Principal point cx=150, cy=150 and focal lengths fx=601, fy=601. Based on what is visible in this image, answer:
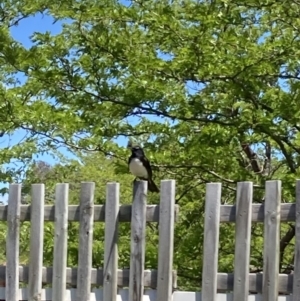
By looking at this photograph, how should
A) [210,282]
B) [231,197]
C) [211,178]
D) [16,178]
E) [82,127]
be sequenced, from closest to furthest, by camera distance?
[210,282], [82,127], [211,178], [231,197], [16,178]

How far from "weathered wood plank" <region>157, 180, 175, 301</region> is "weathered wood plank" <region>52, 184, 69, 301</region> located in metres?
0.60

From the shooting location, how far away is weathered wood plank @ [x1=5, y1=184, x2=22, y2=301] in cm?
374

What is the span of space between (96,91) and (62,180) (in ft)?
9.82

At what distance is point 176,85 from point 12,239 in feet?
7.56

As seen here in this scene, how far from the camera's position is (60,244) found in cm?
362

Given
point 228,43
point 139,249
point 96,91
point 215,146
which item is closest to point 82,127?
point 96,91

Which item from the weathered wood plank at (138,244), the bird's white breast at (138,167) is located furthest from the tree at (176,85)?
the weathered wood plank at (138,244)

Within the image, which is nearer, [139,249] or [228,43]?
[139,249]

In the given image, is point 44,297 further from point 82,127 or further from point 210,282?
point 82,127

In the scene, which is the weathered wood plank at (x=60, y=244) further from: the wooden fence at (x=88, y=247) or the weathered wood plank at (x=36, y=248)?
the weathered wood plank at (x=36, y=248)

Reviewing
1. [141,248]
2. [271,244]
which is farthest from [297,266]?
[141,248]

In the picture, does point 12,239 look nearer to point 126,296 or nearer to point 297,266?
point 126,296

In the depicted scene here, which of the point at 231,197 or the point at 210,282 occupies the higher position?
the point at 231,197

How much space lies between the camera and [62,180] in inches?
330
